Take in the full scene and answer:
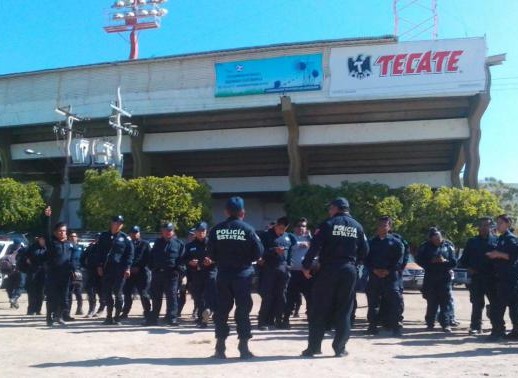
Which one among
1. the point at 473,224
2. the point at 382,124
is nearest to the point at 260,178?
the point at 382,124

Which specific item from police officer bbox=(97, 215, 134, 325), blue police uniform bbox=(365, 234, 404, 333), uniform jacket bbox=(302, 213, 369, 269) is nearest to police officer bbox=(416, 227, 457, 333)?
blue police uniform bbox=(365, 234, 404, 333)

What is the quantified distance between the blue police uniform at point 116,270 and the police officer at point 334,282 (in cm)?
408

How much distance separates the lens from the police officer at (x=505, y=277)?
8570 millimetres

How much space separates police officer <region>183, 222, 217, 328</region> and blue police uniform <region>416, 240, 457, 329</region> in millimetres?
3431

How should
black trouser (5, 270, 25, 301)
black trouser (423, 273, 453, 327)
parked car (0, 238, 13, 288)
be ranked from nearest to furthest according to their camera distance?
black trouser (423, 273, 453, 327) < black trouser (5, 270, 25, 301) < parked car (0, 238, 13, 288)

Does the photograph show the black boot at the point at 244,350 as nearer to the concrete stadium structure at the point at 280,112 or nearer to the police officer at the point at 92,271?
the police officer at the point at 92,271

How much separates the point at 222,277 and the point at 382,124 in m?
27.1

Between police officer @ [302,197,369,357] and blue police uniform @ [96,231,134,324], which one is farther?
blue police uniform @ [96,231,134,324]

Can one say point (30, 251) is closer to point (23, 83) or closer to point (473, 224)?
point (473, 224)

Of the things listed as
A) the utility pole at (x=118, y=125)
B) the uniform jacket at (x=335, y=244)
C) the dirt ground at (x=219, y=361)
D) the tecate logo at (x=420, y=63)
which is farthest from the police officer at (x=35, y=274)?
the tecate logo at (x=420, y=63)

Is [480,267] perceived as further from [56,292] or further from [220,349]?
[56,292]

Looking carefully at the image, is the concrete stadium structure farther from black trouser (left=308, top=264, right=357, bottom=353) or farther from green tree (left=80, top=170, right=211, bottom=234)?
black trouser (left=308, top=264, right=357, bottom=353)

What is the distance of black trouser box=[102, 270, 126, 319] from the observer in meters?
10.0

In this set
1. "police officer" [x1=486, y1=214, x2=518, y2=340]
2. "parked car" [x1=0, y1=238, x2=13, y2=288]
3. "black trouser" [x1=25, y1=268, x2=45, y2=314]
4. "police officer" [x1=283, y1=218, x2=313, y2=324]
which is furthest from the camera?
"parked car" [x1=0, y1=238, x2=13, y2=288]
